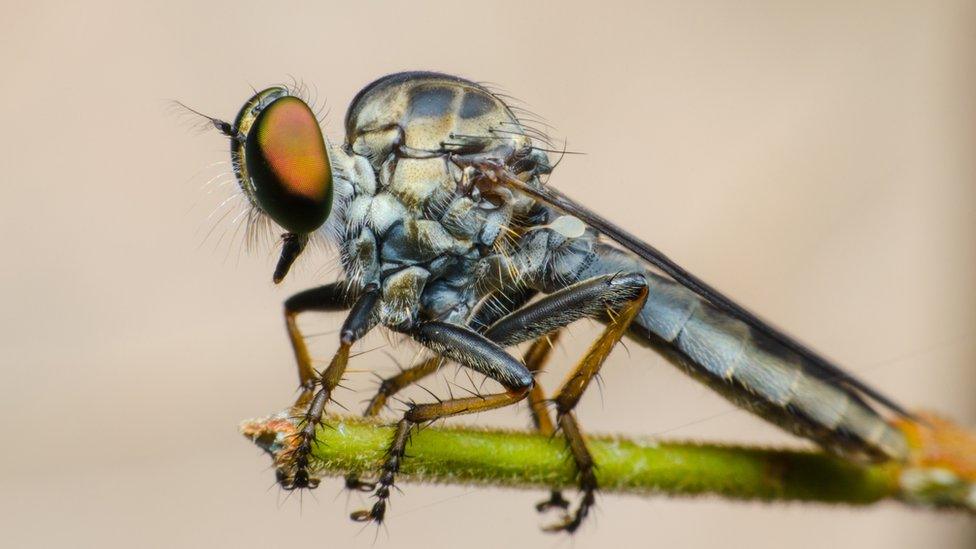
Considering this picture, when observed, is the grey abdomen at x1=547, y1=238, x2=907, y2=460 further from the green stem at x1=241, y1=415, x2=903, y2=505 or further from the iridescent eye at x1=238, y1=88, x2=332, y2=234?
the iridescent eye at x1=238, y1=88, x2=332, y2=234

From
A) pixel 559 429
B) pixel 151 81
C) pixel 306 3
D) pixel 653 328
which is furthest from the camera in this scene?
pixel 306 3

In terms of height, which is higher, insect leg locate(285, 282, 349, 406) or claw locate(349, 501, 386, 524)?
insect leg locate(285, 282, 349, 406)

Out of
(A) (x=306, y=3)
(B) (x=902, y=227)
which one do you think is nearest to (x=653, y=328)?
(A) (x=306, y=3)

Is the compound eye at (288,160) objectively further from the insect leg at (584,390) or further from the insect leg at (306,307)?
the insect leg at (584,390)

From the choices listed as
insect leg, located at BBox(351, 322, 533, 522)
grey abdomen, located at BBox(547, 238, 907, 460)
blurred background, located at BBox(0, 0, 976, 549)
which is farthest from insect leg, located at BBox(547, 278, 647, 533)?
blurred background, located at BBox(0, 0, 976, 549)

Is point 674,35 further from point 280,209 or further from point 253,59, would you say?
point 280,209

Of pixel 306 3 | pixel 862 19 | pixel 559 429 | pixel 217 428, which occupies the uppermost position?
pixel 862 19

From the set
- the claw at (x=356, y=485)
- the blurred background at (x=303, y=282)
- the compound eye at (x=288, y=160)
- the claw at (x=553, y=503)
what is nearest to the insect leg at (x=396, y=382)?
A: the claw at (x=356, y=485)
